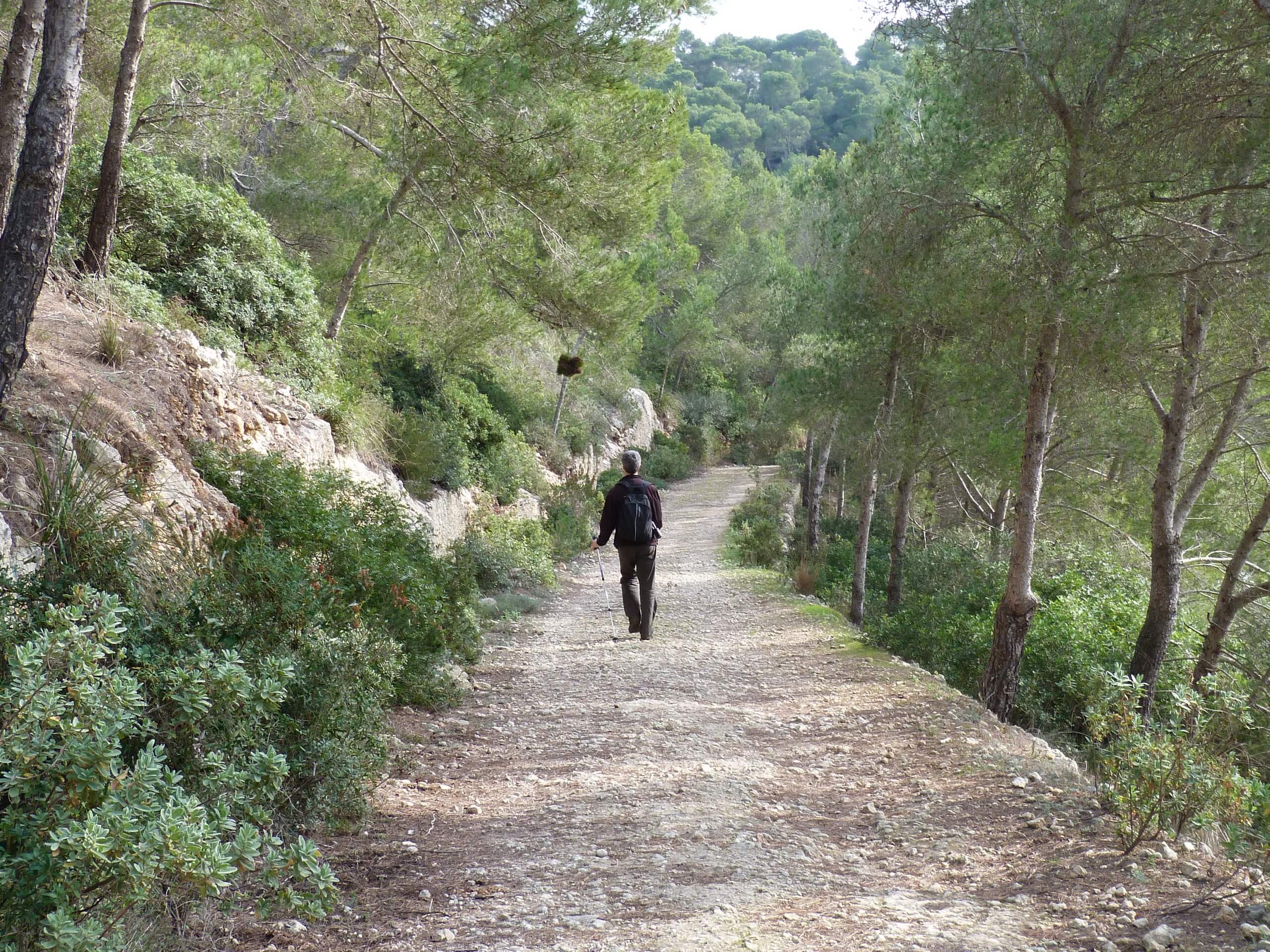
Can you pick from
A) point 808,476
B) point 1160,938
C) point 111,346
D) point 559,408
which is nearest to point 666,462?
point 808,476

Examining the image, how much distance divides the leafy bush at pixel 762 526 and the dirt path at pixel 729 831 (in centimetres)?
1078

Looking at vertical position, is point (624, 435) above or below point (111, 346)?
above

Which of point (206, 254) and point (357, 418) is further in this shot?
point (357, 418)

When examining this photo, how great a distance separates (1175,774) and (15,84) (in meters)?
7.84

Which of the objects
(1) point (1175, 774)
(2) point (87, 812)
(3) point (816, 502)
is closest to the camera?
(2) point (87, 812)

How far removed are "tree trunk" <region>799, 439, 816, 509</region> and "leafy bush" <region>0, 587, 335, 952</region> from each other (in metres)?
21.2

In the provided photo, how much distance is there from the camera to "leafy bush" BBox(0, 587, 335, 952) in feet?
7.64

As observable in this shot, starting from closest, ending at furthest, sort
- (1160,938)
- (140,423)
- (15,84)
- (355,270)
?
(1160,938), (15,84), (140,423), (355,270)

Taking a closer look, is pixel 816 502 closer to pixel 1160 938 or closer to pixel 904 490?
pixel 904 490

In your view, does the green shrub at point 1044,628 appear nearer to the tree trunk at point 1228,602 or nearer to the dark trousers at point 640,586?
the tree trunk at point 1228,602

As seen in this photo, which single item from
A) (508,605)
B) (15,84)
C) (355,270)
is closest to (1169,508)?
(508,605)

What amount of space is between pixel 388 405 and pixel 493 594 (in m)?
3.72

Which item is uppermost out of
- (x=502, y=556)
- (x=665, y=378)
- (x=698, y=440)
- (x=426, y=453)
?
(x=665, y=378)

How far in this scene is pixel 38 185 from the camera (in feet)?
17.6
